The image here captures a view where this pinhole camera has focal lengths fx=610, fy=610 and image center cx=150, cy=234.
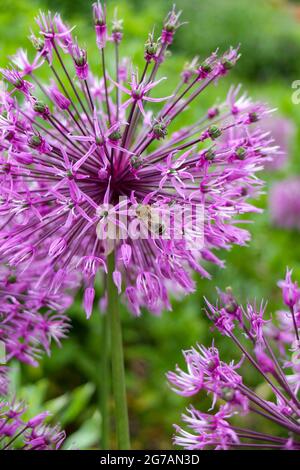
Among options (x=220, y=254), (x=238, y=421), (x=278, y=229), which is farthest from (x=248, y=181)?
(x=278, y=229)

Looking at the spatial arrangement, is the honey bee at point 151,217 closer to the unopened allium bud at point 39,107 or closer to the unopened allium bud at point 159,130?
the unopened allium bud at point 159,130

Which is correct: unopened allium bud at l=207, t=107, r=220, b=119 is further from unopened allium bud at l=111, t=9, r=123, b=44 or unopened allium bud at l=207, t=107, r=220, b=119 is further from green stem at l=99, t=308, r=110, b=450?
green stem at l=99, t=308, r=110, b=450

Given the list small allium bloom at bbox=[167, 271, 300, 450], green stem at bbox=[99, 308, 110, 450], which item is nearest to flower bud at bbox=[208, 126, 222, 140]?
small allium bloom at bbox=[167, 271, 300, 450]

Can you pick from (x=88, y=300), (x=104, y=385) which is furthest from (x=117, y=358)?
(x=104, y=385)

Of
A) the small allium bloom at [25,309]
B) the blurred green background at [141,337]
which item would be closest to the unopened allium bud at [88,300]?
the small allium bloom at [25,309]

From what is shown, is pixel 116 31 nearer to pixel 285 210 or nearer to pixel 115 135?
pixel 115 135

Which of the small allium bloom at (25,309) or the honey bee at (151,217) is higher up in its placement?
the honey bee at (151,217)

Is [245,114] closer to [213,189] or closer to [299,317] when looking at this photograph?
[213,189]
